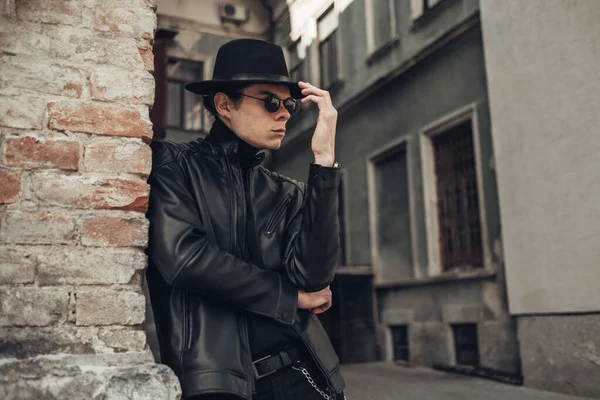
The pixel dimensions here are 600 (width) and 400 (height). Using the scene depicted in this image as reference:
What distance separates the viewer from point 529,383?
7199mm

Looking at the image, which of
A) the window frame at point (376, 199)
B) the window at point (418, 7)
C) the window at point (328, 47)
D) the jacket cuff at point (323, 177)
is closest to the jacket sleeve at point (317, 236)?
the jacket cuff at point (323, 177)

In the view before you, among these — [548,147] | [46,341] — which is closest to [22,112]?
[46,341]

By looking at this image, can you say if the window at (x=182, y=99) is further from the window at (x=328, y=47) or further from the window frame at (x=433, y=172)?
the window frame at (x=433, y=172)

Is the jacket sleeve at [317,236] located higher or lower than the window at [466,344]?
higher

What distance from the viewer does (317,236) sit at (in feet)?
6.75

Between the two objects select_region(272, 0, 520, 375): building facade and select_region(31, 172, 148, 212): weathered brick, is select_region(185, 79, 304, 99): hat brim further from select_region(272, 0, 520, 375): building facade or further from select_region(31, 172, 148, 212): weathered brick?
select_region(272, 0, 520, 375): building facade

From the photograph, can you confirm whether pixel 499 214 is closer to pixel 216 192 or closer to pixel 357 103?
pixel 357 103

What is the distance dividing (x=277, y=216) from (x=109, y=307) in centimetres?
63

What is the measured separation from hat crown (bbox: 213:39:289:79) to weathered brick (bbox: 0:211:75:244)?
0.70 m

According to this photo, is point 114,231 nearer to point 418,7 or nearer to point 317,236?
point 317,236

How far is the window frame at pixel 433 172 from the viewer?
8641 millimetres

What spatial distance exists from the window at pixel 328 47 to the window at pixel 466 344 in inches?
234

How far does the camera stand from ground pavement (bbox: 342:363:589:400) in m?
6.65

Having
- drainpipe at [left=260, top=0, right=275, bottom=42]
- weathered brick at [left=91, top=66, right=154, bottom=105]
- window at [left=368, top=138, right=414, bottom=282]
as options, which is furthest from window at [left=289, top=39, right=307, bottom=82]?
weathered brick at [left=91, top=66, right=154, bottom=105]
